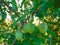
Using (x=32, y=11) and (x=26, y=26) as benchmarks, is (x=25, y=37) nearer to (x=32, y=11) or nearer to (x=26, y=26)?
(x=26, y=26)

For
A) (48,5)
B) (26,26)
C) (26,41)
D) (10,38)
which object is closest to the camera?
(48,5)

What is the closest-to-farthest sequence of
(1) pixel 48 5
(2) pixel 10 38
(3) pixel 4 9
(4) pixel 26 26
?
(1) pixel 48 5
(4) pixel 26 26
(2) pixel 10 38
(3) pixel 4 9

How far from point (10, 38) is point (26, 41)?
0.17m

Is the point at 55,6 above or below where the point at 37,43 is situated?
above

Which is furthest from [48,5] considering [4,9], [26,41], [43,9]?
[4,9]

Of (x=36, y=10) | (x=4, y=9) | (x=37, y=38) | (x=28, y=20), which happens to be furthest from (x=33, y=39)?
(x=4, y=9)

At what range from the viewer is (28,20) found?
64 cm

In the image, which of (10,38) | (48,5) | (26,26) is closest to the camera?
(48,5)

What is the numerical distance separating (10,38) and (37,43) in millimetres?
169

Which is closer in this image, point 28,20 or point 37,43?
point 28,20

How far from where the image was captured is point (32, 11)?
0.50 metres

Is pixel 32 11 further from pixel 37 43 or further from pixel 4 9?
pixel 4 9

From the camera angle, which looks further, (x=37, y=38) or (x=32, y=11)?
(x=37, y=38)

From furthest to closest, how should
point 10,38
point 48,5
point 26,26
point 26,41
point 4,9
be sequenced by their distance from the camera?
point 4,9
point 10,38
point 26,41
point 26,26
point 48,5
